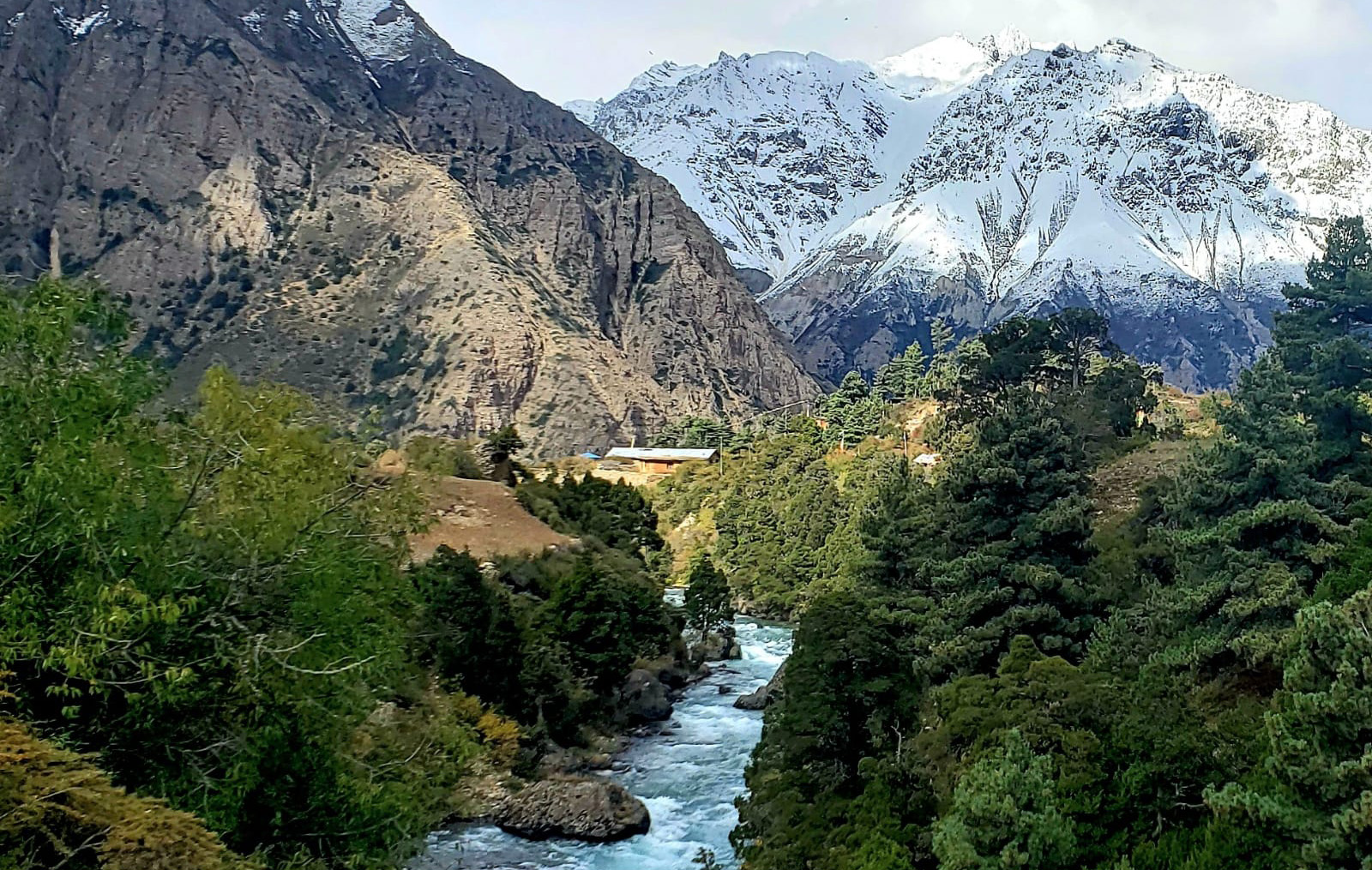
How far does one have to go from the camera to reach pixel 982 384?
60.6 metres

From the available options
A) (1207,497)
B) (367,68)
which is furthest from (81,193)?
(1207,497)

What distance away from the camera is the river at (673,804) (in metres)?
23.2

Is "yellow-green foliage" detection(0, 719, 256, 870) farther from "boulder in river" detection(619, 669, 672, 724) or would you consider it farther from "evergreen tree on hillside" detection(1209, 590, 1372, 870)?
"boulder in river" detection(619, 669, 672, 724)

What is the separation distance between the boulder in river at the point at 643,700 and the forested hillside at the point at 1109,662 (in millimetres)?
10131

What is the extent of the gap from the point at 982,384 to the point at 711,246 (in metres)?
122

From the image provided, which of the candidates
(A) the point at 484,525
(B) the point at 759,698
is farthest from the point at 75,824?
(A) the point at 484,525

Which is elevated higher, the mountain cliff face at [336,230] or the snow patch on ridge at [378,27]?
the snow patch on ridge at [378,27]

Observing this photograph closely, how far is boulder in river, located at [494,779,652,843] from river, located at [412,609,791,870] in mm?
300

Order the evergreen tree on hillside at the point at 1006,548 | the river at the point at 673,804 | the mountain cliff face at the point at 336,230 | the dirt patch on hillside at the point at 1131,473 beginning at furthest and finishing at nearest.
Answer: the mountain cliff face at the point at 336,230 < the dirt patch on hillside at the point at 1131,473 < the evergreen tree on hillside at the point at 1006,548 < the river at the point at 673,804

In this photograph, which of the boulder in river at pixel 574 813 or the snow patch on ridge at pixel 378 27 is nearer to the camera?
the boulder in river at pixel 574 813

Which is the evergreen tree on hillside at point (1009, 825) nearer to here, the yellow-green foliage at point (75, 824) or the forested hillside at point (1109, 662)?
the forested hillside at point (1109, 662)

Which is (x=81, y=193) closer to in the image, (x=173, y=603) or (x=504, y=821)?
(x=504, y=821)

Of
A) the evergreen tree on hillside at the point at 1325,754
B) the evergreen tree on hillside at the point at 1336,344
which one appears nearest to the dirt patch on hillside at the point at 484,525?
the evergreen tree on hillside at the point at 1336,344

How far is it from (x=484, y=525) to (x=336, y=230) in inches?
Result: 3901
